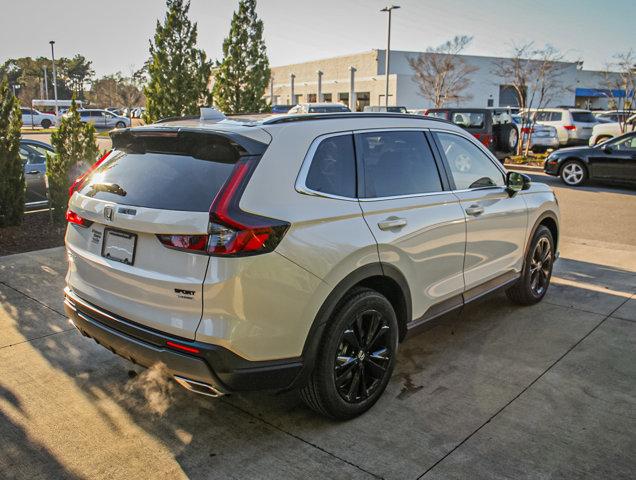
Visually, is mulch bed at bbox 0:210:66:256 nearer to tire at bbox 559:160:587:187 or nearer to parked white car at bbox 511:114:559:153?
tire at bbox 559:160:587:187

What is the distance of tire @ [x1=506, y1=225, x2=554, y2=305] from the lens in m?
5.33

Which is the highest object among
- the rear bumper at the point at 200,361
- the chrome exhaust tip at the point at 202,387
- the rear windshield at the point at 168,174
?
the rear windshield at the point at 168,174

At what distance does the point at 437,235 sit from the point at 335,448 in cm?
158

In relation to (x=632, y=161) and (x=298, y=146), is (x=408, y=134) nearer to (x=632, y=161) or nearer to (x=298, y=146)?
(x=298, y=146)

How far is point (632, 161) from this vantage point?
1372cm

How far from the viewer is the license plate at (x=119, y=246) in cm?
310

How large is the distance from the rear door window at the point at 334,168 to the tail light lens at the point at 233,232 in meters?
0.42

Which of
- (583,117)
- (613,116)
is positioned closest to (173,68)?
(583,117)

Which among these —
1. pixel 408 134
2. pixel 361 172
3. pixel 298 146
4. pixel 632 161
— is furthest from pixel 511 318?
pixel 632 161

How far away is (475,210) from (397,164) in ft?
2.89

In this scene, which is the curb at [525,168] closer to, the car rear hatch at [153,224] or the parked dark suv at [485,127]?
the parked dark suv at [485,127]

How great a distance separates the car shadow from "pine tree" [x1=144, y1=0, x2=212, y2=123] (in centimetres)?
536

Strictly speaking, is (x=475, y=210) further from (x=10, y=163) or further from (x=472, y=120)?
(x=472, y=120)

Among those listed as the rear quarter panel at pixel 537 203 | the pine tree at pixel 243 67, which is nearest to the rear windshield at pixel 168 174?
the rear quarter panel at pixel 537 203
